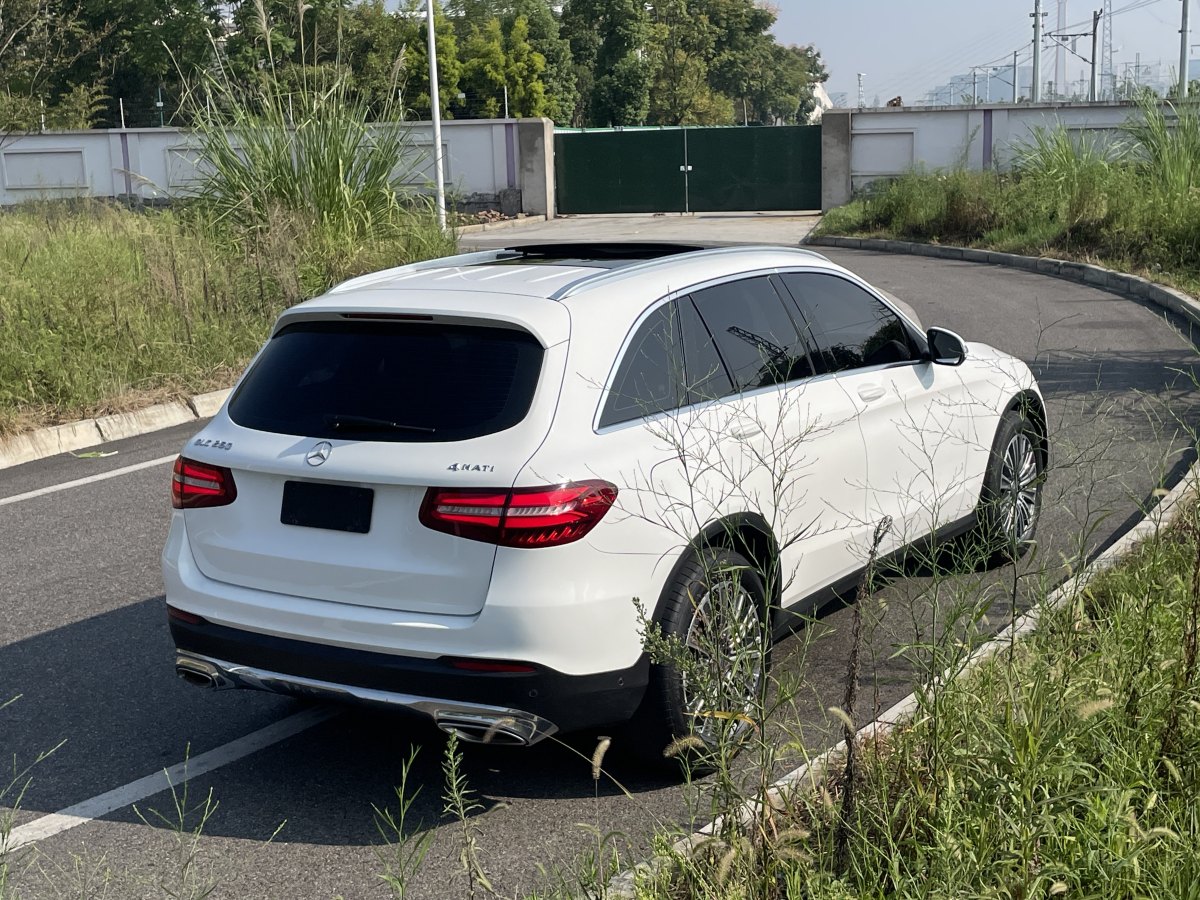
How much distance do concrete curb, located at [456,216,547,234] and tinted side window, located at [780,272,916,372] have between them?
25.5 meters

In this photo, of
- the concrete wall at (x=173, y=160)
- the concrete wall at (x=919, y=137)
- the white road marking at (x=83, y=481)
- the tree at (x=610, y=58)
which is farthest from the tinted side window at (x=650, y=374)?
the tree at (x=610, y=58)

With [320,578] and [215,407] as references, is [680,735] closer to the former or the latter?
[320,578]

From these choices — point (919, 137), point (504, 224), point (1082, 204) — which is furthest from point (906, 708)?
point (919, 137)

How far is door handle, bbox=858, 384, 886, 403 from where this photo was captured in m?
5.61

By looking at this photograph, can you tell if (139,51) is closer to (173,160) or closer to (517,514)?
(173,160)

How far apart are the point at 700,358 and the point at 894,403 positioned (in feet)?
4.05

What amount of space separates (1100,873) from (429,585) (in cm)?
203

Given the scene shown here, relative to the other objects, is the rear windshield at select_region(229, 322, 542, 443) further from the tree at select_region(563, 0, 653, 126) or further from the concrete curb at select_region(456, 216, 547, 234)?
the tree at select_region(563, 0, 653, 126)

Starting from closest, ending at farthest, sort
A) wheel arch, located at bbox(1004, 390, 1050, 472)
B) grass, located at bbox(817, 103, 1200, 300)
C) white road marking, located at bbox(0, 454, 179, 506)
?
wheel arch, located at bbox(1004, 390, 1050, 472)
white road marking, located at bbox(0, 454, 179, 506)
grass, located at bbox(817, 103, 1200, 300)

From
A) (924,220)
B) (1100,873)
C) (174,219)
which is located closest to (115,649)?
(1100,873)

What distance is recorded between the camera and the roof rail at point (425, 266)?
523cm

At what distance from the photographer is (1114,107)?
107ft

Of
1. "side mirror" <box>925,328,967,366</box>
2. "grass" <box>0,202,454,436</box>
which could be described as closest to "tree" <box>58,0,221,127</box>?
"grass" <box>0,202,454,436</box>

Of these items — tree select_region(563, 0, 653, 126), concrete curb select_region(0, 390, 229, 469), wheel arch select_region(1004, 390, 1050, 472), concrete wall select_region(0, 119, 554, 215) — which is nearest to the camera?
wheel arch select_region(1004, 390, 1050, 472)
